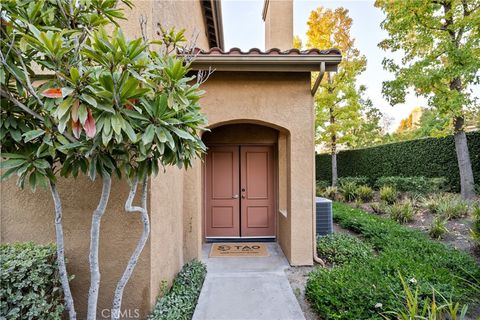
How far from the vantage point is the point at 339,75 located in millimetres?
13484

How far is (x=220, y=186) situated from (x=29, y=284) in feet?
16.6

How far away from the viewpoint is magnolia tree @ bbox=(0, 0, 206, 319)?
2.11 m

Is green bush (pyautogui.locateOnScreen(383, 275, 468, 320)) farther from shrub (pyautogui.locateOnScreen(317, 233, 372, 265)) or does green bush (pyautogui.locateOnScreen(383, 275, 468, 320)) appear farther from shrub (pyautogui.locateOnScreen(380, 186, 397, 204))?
shrub (pyautogui.locateOnScreen(380, 186, 397, 204))

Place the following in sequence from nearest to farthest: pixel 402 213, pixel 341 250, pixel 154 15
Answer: pixel 154 15
pixel 341 250
pixel 402 213

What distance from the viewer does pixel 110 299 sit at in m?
3.39

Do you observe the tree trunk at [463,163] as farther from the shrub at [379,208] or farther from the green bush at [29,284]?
the green bush at [29,284]

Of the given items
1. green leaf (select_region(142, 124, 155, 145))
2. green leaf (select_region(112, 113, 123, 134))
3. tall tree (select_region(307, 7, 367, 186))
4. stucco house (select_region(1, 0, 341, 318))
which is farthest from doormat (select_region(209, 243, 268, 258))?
tall tree (select_region(307, 7, 367, 186))

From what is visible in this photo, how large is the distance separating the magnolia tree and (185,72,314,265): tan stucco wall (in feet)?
8.06

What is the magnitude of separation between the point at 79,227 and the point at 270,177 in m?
5.16

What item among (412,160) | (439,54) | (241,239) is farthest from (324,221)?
(412,160)

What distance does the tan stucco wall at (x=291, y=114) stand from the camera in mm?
5129

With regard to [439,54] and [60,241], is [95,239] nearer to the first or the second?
[60,241]

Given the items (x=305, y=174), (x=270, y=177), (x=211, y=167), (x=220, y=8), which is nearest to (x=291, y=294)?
(x=305, y=174)

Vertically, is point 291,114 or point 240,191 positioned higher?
point 291,114
